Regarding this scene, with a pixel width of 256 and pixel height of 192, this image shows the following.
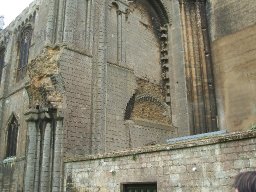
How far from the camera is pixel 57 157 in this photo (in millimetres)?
8102

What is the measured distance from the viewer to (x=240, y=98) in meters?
10.7

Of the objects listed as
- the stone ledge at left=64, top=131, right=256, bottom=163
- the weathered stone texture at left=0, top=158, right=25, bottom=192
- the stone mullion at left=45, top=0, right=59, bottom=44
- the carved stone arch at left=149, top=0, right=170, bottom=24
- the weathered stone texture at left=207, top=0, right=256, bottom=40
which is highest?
the carved stone arch at left=149, top=0, right=170, bottom=24

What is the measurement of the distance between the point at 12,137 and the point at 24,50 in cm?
383

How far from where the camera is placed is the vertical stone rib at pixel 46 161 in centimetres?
801

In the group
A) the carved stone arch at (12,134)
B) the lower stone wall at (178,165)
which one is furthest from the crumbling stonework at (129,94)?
the carved stone arch at (12,134)

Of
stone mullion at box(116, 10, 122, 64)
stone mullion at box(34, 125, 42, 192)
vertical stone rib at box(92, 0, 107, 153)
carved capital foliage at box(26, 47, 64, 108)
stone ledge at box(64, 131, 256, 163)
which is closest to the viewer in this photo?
stone ledge at box(64, 131, 256, 163)

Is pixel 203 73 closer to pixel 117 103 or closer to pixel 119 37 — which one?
pixel 119 37

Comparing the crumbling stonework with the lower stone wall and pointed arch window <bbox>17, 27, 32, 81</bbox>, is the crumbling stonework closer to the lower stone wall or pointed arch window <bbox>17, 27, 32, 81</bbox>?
the lower stone wall

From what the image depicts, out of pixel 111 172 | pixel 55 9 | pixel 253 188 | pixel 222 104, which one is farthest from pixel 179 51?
pixel 253 188

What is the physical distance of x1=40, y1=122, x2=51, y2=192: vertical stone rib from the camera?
315 inches

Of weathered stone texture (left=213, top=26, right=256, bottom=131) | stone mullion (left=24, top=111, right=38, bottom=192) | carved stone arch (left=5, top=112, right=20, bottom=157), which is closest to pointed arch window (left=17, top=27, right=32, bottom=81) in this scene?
carved stone arch (left=5, top=112, right=20, bottom=157)

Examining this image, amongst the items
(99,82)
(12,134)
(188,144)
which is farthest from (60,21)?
(188,144)

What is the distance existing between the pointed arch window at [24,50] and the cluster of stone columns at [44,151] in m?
5.26

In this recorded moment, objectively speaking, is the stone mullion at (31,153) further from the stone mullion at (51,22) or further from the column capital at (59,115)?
the stone mullion at (51,22)
